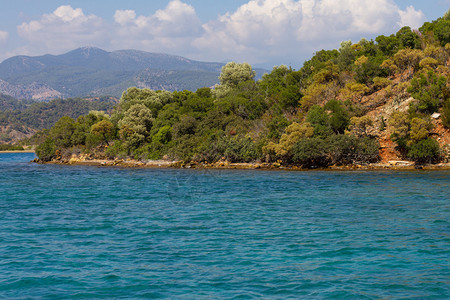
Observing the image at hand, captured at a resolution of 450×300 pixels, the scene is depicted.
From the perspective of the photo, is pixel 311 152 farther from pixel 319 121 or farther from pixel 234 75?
pixel 234 75

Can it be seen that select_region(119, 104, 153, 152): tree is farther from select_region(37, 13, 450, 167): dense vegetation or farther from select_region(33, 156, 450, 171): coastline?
select_region(33, 156, 450, 171): coastline

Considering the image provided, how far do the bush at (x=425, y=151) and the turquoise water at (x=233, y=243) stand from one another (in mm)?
9502

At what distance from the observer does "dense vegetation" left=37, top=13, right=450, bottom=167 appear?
5059 centimetres

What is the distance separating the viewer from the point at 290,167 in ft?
175

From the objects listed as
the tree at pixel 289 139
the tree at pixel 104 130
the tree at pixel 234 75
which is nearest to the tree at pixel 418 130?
the tree at pixel 289 139

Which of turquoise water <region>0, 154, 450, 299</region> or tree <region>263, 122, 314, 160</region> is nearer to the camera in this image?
turquoise water <region>0, 154, 450, 299</region>

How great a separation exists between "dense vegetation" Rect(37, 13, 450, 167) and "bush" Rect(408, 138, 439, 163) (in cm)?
11

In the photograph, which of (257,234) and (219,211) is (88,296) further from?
(219,211)

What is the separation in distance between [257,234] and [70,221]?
10.8m

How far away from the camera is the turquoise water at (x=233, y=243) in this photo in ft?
44.2

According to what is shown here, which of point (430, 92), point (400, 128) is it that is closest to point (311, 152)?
point (400, 128)

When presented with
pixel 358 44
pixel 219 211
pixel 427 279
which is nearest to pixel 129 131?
pixel 358 44

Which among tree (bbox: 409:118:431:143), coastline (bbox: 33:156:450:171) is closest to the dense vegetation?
tree (bbox: 409:118:431:143)

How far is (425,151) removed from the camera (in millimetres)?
45500
